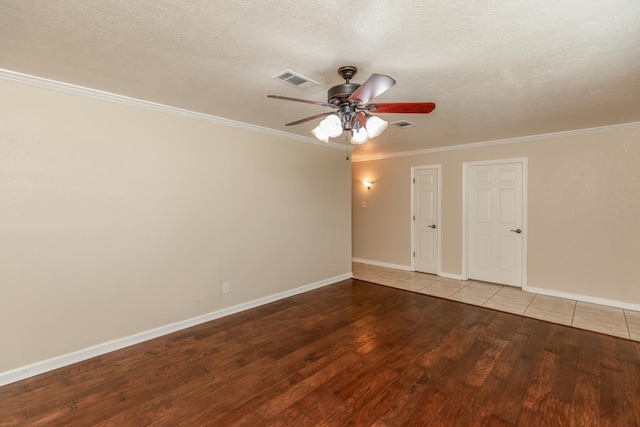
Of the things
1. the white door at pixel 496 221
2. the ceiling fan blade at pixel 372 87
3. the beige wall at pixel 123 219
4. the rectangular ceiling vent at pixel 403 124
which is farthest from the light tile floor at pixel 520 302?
the ceiling fan blade at pixel 372 87

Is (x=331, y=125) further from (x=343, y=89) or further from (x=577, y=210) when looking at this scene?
(x=577, y=210)

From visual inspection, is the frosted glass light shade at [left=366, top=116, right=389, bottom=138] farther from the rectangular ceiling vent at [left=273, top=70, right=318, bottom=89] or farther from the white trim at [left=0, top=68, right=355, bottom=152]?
the white trim at [left=0, top=68, right=355, bottom=152]

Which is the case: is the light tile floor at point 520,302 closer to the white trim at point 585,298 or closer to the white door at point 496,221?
the white trim at point 585,298

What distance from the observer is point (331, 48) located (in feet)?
6.55

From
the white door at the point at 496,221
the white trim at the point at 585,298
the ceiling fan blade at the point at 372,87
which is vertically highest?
the ceiling fan blade at the point at 372,87

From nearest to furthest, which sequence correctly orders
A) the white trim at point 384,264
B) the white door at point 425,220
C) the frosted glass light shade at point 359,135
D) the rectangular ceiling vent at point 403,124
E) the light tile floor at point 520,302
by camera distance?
the frosted glass light shade at point 359,135 < the light tile floor at point 520,302 < the rectangular ceiling vent at point 403,124 < the white door at point 425,220 < the white trim at point 384,264

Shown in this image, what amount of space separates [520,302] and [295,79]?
4277mm

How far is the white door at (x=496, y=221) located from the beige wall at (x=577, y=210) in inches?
6.1

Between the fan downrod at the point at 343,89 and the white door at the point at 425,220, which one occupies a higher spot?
the fan downrod at the point at 343,89

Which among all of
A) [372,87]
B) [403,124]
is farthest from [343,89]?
[403,124]

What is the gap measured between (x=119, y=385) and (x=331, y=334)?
1.94 meters

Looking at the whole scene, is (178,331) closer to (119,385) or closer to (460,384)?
(119,385)

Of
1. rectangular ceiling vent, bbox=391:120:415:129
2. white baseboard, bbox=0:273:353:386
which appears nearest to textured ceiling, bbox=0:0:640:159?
rectangular ceiling vent, bbox=391:120:415:129

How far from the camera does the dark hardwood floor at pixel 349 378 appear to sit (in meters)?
2.07
